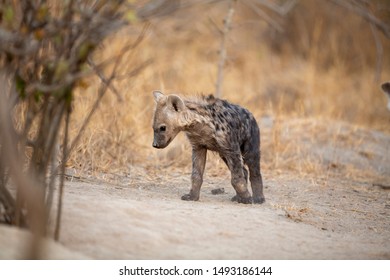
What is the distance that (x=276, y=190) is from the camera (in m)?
7.05

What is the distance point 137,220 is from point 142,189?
5.70 feet

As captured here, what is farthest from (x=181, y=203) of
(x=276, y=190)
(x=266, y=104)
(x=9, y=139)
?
(x=266, y=104)

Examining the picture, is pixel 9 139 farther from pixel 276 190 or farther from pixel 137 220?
pixel 276 190

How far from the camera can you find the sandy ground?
14.4 ft

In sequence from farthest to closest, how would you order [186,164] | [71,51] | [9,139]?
[186,164] → [71,51] → [9,139]

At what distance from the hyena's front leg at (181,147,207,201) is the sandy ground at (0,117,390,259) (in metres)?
0.14

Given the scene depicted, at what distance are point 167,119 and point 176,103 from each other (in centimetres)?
17

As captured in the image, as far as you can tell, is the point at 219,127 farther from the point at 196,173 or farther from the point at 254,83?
the point at 254,83

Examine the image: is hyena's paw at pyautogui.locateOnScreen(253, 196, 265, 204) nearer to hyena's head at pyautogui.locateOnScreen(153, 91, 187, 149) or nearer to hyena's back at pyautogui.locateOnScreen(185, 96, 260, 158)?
hyena's back at pyautogui.locateOnScreen(185, 96, 260, 158)

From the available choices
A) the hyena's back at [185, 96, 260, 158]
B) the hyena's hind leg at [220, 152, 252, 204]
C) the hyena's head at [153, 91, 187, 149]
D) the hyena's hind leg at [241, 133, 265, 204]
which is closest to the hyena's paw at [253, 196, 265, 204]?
the hyena's hind leg at [241, 133, 265, 204]

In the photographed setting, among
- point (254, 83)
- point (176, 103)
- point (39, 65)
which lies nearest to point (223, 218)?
point (176, 103)

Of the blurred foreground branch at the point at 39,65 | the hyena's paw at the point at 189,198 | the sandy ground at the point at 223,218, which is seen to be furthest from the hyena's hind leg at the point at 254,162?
the blurred foreground branch at the point at 39,65

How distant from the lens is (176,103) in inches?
232

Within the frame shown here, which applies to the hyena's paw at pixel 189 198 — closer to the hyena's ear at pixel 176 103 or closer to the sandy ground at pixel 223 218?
the sandy ground at pixel 223 218
